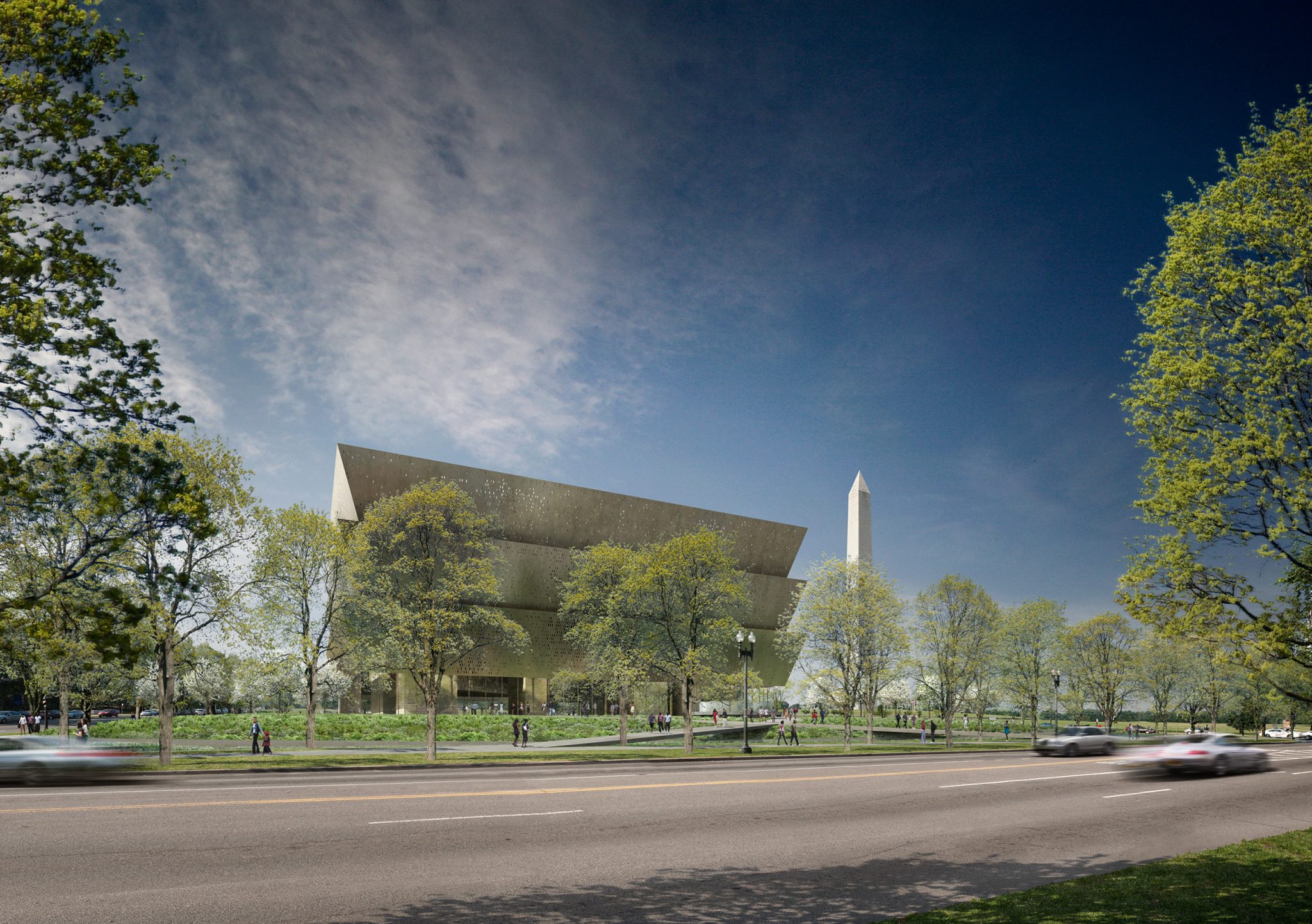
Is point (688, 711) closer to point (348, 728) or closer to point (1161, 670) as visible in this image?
point (348, 728)

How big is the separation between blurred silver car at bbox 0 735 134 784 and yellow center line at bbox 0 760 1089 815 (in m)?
6.27

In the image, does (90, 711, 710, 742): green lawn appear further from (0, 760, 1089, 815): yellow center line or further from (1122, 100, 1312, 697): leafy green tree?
(1122, 100, 1312, 697): leafy green tree

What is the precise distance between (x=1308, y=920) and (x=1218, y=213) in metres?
11.7

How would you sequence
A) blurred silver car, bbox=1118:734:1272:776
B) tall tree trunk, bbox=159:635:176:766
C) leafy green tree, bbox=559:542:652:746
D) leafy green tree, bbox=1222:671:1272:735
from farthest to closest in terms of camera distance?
leafy green tree, bbox=1222:671:1272:735 → leafy green tree, bbox=559:542:652:746 → tall tree trunk, bbox=159:635:176:766 → blurred silver car, bbox=1118:734:1272:776

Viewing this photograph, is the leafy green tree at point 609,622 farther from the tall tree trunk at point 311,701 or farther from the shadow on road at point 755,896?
the shadow on road at point 755,896

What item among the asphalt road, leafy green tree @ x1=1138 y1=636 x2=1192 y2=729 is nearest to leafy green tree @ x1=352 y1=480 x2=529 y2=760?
the asphalt road

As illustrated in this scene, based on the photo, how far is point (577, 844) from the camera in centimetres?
Answer: 1088

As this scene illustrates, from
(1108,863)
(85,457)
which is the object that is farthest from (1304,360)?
(85,457)

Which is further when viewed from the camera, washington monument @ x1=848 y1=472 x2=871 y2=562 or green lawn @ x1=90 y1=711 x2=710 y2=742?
washington monument @ x1=848 y1=472 x2=871 y2=562

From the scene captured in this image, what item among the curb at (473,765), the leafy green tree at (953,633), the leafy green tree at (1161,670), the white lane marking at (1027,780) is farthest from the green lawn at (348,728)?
the leafy green tree at (1161,670)

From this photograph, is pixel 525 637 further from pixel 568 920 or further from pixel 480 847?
pixel 568 920

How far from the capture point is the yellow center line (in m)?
13.3

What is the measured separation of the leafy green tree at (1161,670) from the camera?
6912cm

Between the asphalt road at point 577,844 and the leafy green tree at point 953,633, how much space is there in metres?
32.6
